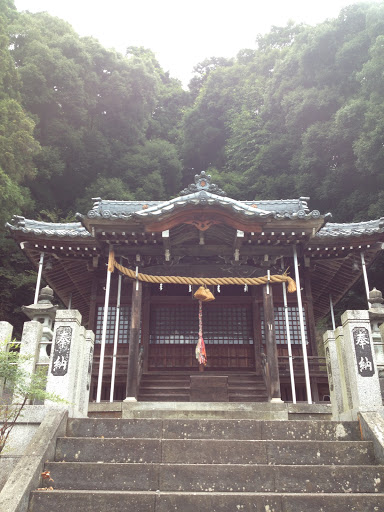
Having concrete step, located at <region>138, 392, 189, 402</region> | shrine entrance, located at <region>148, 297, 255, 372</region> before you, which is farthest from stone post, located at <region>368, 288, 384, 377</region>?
concrete step, located at <region>138, 392, 189, 402</region>

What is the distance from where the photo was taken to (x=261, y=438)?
6.23 meters

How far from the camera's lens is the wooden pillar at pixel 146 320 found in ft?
39.7

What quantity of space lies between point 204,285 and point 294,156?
18379 mm

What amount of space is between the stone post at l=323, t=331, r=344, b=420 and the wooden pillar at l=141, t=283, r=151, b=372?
5.49 metres

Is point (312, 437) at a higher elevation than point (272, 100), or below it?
below

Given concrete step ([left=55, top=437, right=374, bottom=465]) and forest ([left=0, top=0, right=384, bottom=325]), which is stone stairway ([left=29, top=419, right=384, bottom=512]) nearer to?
concrete step ([left=55, top=437, right=374, bottom=465])

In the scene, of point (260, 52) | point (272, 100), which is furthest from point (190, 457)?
point (260, 52)

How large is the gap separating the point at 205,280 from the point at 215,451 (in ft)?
19.1

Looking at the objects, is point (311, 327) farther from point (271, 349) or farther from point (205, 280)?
point (205, 280)

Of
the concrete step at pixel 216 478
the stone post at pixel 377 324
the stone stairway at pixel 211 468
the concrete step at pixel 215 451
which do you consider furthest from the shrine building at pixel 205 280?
the concrete step at pixel 216 478

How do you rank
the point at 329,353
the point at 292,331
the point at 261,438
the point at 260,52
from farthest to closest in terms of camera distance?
the point at 260,52, the point at 292,331, the point at 329,353, the point at 261,438

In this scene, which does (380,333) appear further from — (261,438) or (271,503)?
(271,503)

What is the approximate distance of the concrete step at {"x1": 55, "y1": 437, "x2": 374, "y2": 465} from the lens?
18.5 ft

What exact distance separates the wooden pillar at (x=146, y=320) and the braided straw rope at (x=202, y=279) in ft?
5.28
